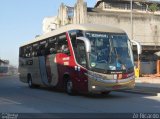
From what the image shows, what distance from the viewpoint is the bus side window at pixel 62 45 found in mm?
22609

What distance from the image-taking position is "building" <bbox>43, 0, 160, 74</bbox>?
74250mm

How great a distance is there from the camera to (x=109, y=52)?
20469 mm

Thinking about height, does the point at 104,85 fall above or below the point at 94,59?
below

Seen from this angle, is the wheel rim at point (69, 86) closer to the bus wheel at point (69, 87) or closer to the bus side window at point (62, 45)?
the bus wheel at point (69, 87)

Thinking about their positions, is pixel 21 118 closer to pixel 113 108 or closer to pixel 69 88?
pixel 113 108

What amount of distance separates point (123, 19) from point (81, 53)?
5709cm

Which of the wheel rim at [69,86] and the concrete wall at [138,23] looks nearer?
the wheel rim at [69,86]

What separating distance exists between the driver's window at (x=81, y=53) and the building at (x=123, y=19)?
153 feet

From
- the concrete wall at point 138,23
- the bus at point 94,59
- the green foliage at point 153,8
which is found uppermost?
the green foliage at point 153,8

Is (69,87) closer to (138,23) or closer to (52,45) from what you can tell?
(52,45)

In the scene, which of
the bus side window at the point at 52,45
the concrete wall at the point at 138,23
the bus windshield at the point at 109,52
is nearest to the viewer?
the bus windshield at the point at 109,52

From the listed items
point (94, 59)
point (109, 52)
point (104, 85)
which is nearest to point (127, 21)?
point (109, 52)

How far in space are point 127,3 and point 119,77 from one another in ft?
230

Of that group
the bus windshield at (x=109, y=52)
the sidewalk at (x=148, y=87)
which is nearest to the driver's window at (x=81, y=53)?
the bus windshield at (x=109, y=52)
